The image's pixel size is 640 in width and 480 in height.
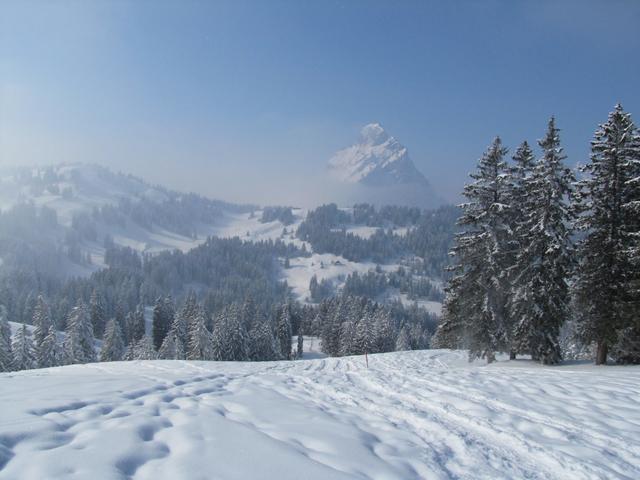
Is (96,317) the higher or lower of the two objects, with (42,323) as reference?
lower

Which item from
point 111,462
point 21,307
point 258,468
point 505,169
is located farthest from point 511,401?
point 21,307

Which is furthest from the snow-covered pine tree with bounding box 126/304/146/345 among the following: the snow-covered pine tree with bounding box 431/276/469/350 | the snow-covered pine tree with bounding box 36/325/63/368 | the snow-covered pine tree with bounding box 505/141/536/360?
the snow-covered pine tree with bounding box 505/141/536/360

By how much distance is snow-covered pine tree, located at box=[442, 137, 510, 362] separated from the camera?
2430 cm

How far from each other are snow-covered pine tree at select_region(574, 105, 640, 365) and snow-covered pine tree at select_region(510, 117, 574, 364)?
869 mm

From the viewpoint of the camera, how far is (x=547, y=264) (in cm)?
2206

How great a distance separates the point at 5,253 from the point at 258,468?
21417cm

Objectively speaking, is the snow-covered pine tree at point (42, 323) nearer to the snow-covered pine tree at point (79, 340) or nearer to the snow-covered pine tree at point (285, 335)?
the snow-covered pine tree at point (79, 340)

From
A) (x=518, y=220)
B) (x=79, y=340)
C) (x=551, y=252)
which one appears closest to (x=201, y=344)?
(x=79, y=340)

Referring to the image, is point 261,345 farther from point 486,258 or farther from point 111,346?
point 486,258

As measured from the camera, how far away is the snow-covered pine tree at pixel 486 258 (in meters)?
24.3

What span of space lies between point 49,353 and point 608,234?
57.4 metres

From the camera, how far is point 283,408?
28.5ft

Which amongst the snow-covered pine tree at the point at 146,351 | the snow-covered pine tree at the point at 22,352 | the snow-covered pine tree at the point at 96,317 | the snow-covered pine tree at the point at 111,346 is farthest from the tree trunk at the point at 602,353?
the snow-covered pine tree at the point at 96,317

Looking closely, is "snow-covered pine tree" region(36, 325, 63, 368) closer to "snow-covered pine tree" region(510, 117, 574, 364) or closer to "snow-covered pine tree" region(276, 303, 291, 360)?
"snow-covered pine tree" region(276, 303, 291, 360)
